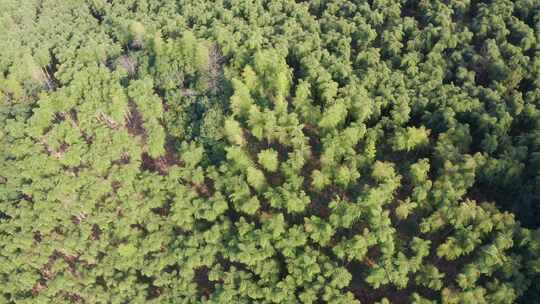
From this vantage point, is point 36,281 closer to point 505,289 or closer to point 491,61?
point 505,289

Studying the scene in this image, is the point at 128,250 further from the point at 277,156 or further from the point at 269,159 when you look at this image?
the point at 277,156

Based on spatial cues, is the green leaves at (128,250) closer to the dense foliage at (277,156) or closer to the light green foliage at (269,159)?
the dense foliage at (277,156)

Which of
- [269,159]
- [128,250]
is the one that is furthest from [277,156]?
[128,250]

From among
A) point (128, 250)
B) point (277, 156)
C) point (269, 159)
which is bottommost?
point (128, 250)

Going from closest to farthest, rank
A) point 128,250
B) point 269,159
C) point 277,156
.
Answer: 1. point 128,250
2. point 269,159
3. point 277,156

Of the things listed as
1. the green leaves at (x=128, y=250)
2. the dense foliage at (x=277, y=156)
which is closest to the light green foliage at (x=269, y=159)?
the dense foliage at (x=277, y=156)

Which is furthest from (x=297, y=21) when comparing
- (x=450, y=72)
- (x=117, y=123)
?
(x=117, y=123)

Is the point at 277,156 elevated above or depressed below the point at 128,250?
above

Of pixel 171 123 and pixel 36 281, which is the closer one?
pixel 36 281

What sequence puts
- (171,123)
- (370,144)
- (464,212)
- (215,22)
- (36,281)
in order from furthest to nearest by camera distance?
(215,22)
(171,123)
(370,144)
(36,281)
(464,212)
